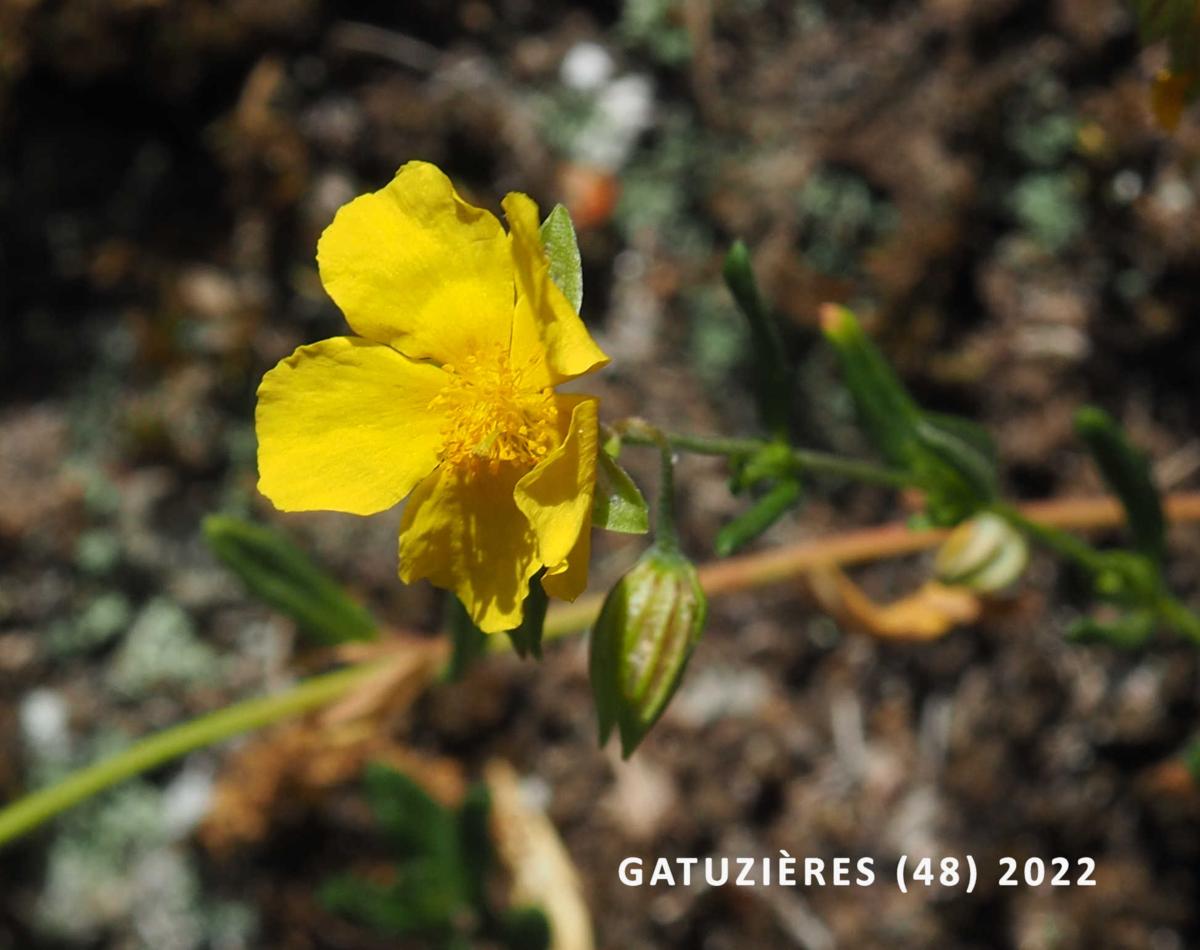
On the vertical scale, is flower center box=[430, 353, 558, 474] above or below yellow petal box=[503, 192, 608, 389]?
below

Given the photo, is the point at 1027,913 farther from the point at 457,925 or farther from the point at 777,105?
the point at 777,105

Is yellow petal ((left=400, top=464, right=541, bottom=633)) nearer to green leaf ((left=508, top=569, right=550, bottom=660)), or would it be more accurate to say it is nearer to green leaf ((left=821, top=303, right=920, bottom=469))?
green leaf ((left=508, top=569, right=550, bottom=660))

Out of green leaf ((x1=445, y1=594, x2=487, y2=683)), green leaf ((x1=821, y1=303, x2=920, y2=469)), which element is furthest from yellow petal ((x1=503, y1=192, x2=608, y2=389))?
green leaf ((x1=821, y1=303, x2=920, y2=469))

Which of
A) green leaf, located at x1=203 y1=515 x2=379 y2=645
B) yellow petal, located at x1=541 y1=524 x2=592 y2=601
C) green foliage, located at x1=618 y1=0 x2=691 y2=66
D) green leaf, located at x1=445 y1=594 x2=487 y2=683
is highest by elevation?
green foliage, located at x1=618 y1=0 x2=691 y2=66

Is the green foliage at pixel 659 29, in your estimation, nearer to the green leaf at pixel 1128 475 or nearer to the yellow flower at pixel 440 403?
the green leaf at pixel 1128 475

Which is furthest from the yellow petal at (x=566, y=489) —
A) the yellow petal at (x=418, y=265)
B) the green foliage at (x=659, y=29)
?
the green foliage at (x=659, y=29)

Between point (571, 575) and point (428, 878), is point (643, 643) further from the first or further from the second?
point (428, 878)
